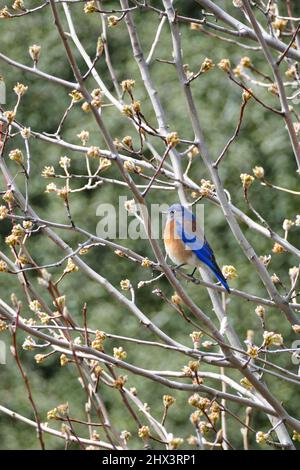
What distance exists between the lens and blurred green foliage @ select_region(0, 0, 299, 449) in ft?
19.6

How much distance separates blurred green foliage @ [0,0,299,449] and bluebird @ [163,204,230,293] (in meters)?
1.61

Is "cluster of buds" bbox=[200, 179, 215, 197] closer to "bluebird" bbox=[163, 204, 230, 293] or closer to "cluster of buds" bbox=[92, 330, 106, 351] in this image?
"cluster of buds" bbox=[92, 330, 106, 351]

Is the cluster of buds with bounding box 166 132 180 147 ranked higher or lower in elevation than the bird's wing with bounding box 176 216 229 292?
lower

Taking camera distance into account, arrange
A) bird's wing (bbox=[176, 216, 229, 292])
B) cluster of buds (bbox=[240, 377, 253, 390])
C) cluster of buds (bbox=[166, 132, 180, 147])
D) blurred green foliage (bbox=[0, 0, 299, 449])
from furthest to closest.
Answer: blurred green foliage (bbox=[0, 0, 299, 449]) → bird's wing (bbox=[176, 216, 229, 292]) → cluster of buds (bbox=[240, 377, 253, 390]) → cluster of buds (bbox=[166, 132, 180, 147])

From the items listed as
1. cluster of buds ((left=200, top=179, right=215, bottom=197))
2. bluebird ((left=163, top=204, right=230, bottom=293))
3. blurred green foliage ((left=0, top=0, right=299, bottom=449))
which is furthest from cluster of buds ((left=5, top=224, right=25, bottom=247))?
blurred green foliage ((left=0, top=0, right=299, bottom=449))

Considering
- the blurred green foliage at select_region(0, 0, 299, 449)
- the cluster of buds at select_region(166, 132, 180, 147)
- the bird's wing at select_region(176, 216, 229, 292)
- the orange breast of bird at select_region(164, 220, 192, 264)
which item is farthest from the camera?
the blurred green foliage at select_region(0, 0, 299, 449)

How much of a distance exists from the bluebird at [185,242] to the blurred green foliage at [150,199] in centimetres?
161

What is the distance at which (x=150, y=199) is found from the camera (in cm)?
630

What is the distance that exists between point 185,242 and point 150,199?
6.62 ft

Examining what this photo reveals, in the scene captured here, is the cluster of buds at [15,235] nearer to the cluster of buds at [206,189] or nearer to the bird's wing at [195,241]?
the cluster of buds at [206,189]

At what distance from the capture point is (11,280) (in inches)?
249

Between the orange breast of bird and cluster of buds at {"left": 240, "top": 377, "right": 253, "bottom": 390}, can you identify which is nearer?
cluster of buds at {"left": 240, "top": 377, "right": 253, "bottom": 390}

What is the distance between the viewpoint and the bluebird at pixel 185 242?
4.12 m

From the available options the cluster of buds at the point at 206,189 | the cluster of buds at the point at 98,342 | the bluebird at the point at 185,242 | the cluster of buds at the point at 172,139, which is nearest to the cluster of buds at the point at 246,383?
the cluster of buds at the point at 98,342
